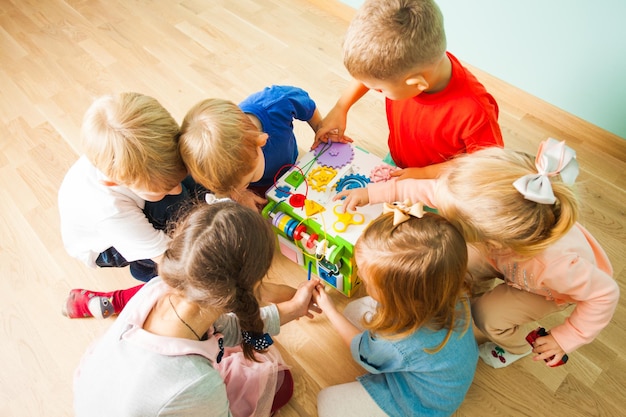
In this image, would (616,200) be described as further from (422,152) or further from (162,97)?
(162,97)

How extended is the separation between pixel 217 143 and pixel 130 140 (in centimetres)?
17

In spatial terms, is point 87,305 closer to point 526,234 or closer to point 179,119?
point 179,119

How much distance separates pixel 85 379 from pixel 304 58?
57.6 inches

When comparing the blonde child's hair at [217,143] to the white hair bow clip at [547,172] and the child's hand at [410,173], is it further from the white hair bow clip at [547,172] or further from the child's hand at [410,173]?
the white hair bow clip at [547,172]

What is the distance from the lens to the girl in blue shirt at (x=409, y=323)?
27.0 inches

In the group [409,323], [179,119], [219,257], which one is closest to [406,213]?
[409,323]

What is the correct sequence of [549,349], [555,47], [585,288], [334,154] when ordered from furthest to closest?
[555,47], [334,154], [549,349], [585,288]

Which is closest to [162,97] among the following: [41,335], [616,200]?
[41,335]

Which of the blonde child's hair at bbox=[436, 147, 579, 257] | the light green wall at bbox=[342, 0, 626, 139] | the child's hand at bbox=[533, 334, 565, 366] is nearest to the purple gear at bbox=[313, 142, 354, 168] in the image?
the blonde child's hair at bbox=[436, 147, 579, 257]

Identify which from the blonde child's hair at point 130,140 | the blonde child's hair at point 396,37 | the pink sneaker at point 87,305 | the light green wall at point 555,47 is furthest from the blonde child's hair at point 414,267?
the light green wall at point 555,47

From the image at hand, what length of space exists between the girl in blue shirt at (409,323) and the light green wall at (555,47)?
99 centimetres

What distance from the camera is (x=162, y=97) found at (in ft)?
5.52

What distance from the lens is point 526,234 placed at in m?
0.72

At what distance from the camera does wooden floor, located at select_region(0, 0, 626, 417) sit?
3.51ft
